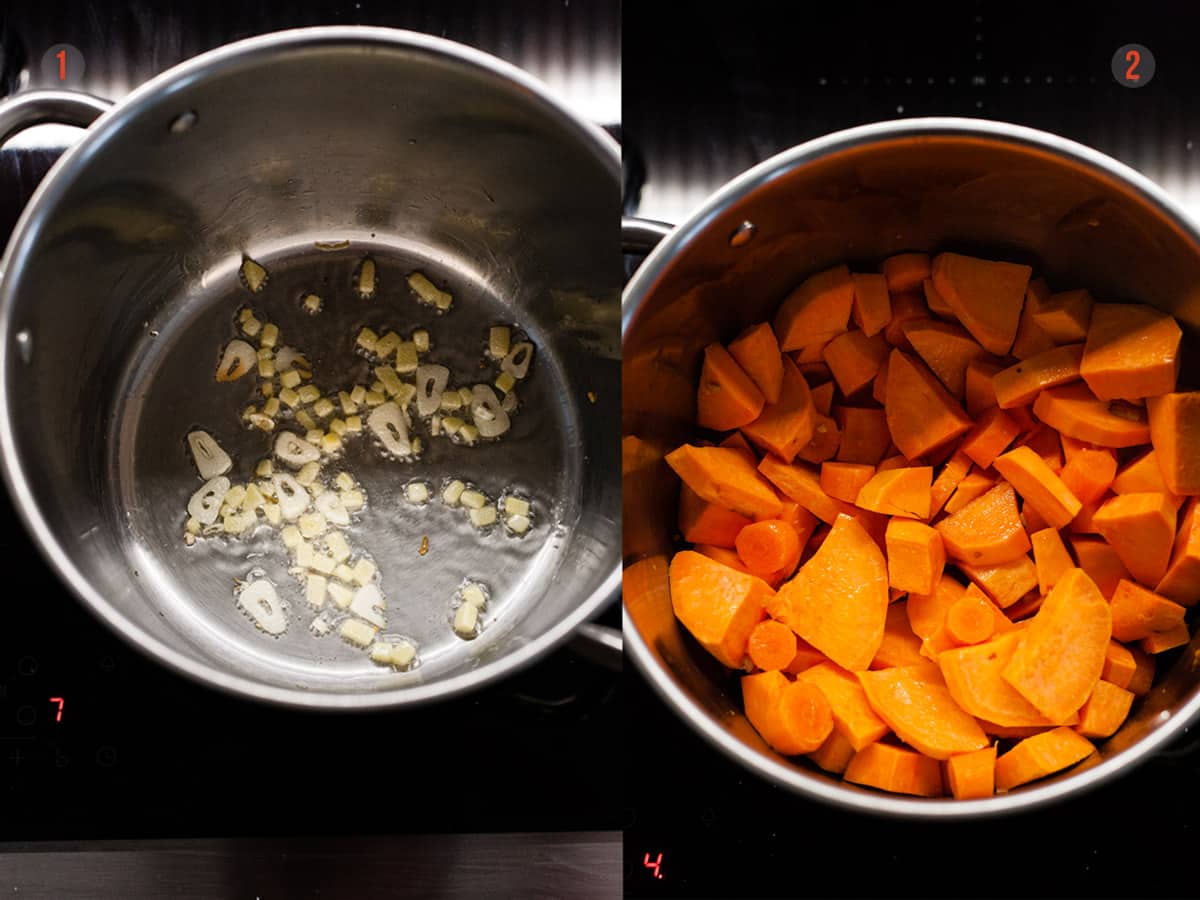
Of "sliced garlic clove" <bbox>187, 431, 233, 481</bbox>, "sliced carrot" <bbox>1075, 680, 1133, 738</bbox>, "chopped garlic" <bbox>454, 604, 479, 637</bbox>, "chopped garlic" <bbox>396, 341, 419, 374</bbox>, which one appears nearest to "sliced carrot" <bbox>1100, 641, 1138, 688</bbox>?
"sliced carrot" <bbox>1075, 680, 1133, 738</bbox>

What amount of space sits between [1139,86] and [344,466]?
65cm

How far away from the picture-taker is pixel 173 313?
77 cm

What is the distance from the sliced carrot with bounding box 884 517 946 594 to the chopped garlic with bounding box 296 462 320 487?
0.45 metres

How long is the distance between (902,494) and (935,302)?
14cm

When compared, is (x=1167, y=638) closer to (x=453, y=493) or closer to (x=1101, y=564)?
(x=1101, y=564)

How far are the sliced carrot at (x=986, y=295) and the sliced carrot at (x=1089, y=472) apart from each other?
85 mm

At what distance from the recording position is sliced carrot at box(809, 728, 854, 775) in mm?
597

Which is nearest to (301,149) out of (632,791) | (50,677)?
(50,677)

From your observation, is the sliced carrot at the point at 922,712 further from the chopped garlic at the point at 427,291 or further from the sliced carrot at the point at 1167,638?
the chopped garlic at the point at 427,291

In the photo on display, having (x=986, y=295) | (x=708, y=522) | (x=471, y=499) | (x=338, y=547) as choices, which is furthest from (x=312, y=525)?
(x=986, y=295)

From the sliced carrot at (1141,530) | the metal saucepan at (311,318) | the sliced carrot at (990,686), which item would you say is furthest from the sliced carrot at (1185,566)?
the metal saucepan at (311,318)

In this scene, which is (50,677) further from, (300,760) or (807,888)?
(807,888)

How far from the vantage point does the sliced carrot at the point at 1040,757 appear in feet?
1.89

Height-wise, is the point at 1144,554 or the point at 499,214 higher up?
the point at 499,214
